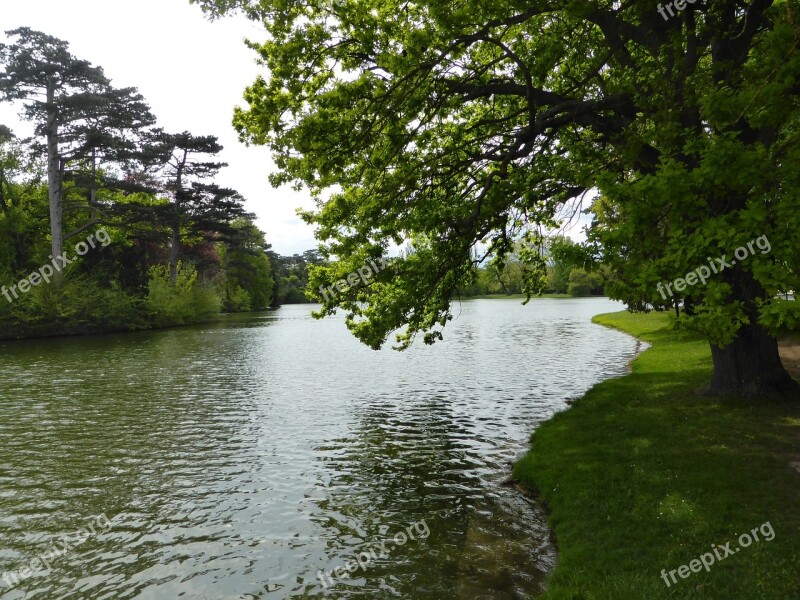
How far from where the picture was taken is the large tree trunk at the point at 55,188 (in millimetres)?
47625

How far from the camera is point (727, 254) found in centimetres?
746

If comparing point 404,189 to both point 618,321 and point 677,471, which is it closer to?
point 677,471

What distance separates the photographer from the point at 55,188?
5053cm

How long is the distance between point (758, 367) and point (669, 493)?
6948mm

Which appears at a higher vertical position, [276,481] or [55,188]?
[55,188]

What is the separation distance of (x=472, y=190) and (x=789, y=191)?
9.70m
